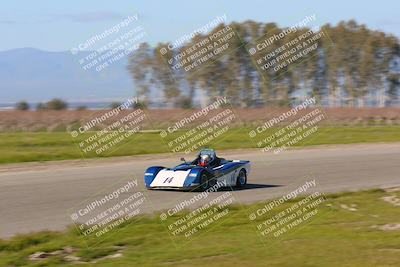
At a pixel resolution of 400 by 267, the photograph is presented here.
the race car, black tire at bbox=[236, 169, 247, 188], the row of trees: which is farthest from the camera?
the row of trees

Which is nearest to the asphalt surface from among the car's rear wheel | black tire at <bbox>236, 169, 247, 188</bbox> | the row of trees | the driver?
black tire at <bbox>236, 169, 247, 188</bbox>

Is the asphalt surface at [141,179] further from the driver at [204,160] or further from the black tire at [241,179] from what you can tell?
the driver at [204,160]

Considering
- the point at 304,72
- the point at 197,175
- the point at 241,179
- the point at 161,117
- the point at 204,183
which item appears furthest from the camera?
the point at 304,72

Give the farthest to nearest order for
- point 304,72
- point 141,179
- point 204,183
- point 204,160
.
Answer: point 304,72, point 141,179, point 204,160, point 204,183

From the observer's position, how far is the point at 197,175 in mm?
17969

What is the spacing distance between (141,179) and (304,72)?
57638 millimetres

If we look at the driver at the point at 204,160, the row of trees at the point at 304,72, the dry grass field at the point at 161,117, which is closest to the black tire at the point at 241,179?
the driver at the point at 204,160

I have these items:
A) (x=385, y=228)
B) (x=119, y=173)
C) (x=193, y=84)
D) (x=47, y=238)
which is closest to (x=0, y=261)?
(x=47, y=238)

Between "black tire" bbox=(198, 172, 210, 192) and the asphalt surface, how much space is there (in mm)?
376

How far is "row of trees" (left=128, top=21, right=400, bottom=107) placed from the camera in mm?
71125

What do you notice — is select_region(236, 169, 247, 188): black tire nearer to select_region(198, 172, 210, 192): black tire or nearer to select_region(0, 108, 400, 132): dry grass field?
select_region(198, 172, 210, 192): black tire

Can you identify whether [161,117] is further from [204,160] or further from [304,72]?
[204,160]

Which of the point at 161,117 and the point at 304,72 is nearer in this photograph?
the point at 161,117

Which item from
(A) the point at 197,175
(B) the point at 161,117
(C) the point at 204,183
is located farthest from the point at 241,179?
(B) the point at 161,117
